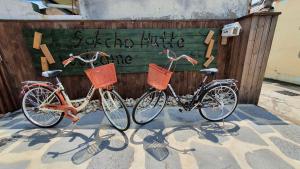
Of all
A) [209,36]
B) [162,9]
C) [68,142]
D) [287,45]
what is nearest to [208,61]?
[209,36]

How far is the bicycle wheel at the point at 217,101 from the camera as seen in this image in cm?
318

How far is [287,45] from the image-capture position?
23.8 feet

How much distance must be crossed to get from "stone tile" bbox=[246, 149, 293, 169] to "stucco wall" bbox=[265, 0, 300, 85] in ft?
22.2

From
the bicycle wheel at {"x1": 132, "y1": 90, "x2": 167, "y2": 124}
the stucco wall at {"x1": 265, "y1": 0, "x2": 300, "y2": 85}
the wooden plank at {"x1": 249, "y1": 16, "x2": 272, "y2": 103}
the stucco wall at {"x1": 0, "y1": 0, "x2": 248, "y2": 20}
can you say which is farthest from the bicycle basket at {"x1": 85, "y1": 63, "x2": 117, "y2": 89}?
the stucco wall at {"x1": 265, "y1": 0, "x2": 300, "y2": 85}

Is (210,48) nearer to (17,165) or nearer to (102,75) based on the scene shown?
(102,75)

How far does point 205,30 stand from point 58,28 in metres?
3.50

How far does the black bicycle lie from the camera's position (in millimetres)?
2824

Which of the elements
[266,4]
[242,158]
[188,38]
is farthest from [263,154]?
[266,4]

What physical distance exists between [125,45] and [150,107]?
164 cm

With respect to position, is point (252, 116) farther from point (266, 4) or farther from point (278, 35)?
point (278, 35)

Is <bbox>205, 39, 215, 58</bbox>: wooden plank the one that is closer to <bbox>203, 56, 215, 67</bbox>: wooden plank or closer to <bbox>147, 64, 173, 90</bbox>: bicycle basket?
<bbox>203, 56, 215, 67</bbox>: wooden plank

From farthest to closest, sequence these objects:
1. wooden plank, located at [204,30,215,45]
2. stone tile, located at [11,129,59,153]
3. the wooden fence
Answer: wooden plank, located at [204,30,215,45], the wooden fence, stone tile, located at [11,129,59,153]

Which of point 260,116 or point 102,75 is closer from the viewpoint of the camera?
point 102,75

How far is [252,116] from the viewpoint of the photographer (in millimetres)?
3426
